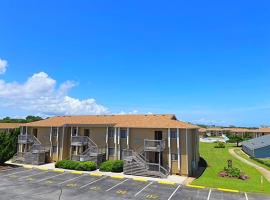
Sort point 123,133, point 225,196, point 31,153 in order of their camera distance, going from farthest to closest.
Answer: point 31,153, point 123,133, point 225,196

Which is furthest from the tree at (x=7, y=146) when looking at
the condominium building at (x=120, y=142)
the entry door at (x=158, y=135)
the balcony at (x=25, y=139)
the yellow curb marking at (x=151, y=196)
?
the yellow curb marking at (x=151, y=196)

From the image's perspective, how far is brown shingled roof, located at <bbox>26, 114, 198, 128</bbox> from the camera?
36.5 meters

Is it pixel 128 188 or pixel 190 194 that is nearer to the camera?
pixel 190 194

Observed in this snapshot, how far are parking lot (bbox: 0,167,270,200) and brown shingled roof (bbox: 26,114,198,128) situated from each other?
28.7 ft

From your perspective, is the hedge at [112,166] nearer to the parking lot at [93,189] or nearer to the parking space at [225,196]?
the parking lot at [93,189]

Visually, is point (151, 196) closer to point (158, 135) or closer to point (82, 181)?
point (82, 181)

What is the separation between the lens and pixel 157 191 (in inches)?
1042

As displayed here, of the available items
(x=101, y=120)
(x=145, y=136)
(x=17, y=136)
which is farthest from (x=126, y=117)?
(x=17, y=136)

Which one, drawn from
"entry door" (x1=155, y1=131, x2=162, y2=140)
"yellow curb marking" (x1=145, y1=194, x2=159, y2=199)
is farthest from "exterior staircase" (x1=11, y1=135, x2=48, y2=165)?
"yellow curb marking" (x1=145, y1=194, x2=159, y2=199)

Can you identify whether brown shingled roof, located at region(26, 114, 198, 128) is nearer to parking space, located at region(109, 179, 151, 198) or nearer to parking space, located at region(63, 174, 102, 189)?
parking space, located at region(109, 179, 151, 198)

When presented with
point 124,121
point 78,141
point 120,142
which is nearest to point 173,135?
point 120,142

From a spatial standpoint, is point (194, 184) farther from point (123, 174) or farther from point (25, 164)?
point (25, 164)

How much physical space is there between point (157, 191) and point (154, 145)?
9121 millimetres

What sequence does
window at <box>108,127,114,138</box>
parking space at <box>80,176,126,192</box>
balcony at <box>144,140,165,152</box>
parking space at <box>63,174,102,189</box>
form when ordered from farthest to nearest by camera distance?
window at <box>108,127,114,138</box> → balcony at <box>144,140,165,152</box> → parking space at <box>63,174,102,189</box> → parking space at <box>80,176,126,192</box>
